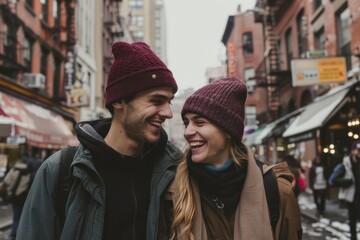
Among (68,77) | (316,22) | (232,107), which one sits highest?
(316,22)

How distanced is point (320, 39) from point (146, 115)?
63.6ft

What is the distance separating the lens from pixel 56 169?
8.14 ft

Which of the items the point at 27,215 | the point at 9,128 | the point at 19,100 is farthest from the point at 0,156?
the point at 27,215

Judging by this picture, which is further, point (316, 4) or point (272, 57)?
point (272, 57)

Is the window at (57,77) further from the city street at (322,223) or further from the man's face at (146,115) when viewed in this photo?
the man's face at (146,115)

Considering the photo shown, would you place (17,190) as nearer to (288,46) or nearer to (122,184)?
(122,184)

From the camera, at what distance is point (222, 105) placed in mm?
2871

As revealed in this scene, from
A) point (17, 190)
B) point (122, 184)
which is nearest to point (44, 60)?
point (17, 190)

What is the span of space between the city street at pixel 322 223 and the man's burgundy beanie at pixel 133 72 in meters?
8.21

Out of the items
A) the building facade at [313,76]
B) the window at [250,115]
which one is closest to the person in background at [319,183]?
the building facade at [313,76]

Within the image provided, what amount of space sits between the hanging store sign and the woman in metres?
13.0

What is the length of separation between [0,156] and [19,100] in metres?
2.74

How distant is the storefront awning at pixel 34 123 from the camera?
15144 millimetres

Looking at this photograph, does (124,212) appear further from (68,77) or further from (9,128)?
(68,77)
